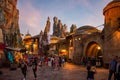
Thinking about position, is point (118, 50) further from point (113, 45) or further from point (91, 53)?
point (91, 53)

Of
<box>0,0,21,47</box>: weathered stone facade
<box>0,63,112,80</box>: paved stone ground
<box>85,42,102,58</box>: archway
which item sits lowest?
<box>0,63,112,80</box>: paved stone ground

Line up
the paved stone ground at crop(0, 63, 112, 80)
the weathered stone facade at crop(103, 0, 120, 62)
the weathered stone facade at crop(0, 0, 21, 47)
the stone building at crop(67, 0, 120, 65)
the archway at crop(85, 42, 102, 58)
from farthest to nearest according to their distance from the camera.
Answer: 1. the archway at crop(85, 42, 102, 58)
2. the weathered stone facade at crop(0, 0, 21, 47)
3. the stone building at crop(67, 0, 120, 65)
4. the weathered stone facade at crop(103, 0, 120, 62)
5. the paved stone ground at crop(0, 63, 112, 80)

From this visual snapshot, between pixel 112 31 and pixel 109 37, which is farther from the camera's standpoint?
pixel 109 37

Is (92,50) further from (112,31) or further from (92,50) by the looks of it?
(112,31)

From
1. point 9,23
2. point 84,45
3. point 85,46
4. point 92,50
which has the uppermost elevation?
point 9,23

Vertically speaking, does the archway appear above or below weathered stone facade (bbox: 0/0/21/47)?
below

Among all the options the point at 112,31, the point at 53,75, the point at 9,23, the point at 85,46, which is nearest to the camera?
the point at 53,75

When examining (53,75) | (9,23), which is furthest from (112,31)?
(9,23)

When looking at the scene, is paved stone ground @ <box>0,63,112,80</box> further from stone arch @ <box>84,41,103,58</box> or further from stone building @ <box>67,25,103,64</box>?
stone arch @ <box>84,41,103,58</box>

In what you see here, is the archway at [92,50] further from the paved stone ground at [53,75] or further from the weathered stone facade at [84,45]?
the paved stone ground at [53,75]

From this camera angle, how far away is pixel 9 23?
32719mm

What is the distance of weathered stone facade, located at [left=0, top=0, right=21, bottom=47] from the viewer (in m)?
29.4

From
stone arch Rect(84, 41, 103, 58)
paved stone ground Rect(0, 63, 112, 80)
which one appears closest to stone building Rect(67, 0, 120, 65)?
stone arch Rect(84, 41, 103, 58)

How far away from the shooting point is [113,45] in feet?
93.2
